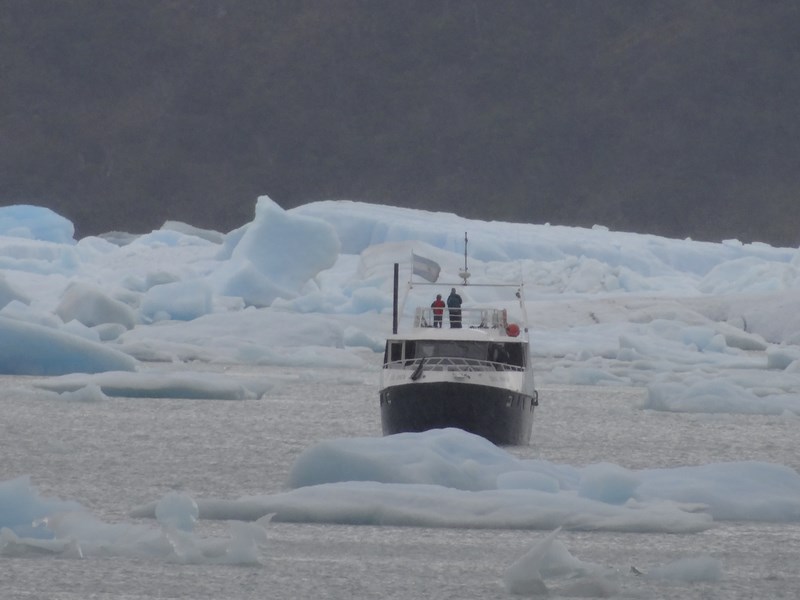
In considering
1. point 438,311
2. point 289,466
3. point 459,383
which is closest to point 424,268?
point 438,311

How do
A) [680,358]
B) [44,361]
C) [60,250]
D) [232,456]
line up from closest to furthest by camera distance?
[232,456] < [44,361] < [680,358] < [60,250]

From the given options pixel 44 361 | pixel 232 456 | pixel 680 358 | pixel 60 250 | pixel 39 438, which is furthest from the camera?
pixel 60 250

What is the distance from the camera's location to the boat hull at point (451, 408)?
12750mm

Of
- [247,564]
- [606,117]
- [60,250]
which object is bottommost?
Answer: [247,564]

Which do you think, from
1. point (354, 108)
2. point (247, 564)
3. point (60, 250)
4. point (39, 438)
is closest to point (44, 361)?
point (39, 438)

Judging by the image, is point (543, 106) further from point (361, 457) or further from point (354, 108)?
point (361, 457)

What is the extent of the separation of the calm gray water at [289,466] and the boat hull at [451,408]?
1.20 feet

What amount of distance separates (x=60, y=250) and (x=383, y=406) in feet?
80.4

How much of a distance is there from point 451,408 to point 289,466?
4.55ft

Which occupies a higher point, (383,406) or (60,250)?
(60,250)

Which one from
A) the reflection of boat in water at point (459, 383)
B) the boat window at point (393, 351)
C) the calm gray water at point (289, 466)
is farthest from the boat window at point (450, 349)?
the calm gray water at point (289, 466)

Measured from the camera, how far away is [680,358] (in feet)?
84.3

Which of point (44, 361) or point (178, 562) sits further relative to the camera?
point (44, 361)

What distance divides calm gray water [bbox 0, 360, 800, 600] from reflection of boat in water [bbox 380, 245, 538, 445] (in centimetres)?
38
